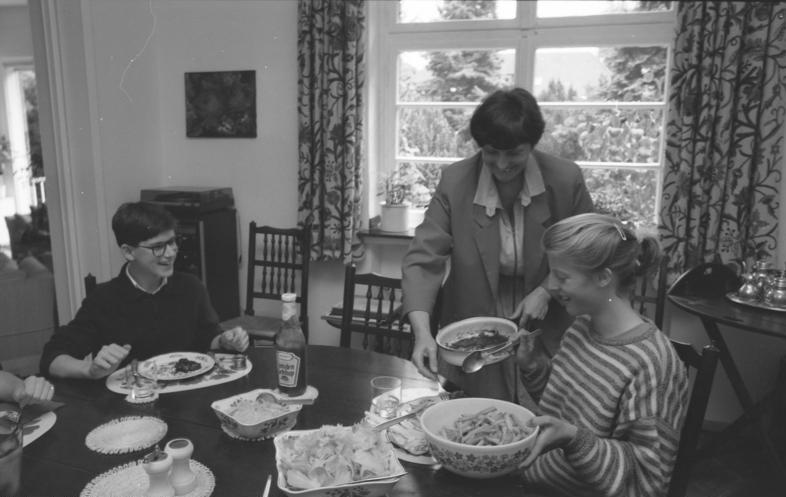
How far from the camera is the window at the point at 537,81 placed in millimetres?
2883

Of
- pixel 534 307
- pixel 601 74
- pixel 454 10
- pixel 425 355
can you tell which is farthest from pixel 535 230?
pixel 454 10

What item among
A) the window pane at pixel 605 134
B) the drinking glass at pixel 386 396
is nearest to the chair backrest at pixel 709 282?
the window pane at pixel 605 134

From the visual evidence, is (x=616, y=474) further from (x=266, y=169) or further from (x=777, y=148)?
(x=266, y=169)

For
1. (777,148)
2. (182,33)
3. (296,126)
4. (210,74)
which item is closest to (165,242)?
(296,126)

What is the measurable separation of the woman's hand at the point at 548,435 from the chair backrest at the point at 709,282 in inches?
60.6

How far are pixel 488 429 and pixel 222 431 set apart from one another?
56 centimetres

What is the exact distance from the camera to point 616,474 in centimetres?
108

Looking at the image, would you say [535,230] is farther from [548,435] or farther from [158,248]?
[158,248]

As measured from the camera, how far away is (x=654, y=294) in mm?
2783

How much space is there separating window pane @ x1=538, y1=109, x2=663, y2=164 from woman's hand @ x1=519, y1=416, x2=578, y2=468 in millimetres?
2165

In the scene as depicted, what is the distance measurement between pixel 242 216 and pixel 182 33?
1.12 metres

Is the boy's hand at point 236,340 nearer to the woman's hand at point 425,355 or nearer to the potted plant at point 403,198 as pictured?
the woman's hand at point 425,355

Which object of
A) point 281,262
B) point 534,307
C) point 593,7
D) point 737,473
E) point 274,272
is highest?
point 593,7

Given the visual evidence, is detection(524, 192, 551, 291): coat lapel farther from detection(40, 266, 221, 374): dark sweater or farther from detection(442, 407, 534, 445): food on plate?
detection(40, 266, 221, 374): dark sweater
